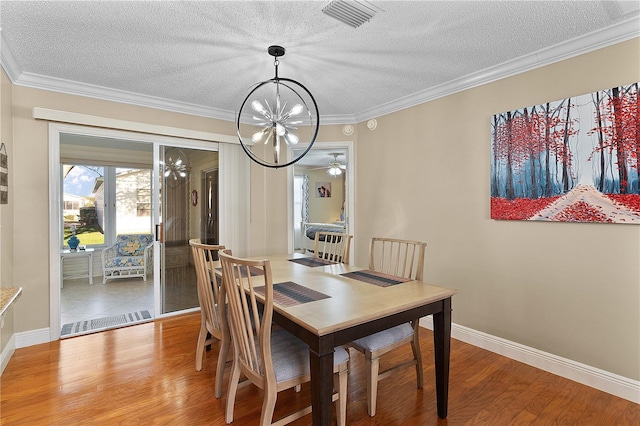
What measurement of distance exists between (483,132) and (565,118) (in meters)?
0.62

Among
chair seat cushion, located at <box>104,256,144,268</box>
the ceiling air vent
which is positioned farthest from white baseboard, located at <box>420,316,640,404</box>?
chair seat cushion, located at <box>104,256,144,268</box>

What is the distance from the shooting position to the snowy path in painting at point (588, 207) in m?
2.13

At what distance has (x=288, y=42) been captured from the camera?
2.31 meters

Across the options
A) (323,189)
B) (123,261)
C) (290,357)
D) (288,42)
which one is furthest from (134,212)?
(290,357)

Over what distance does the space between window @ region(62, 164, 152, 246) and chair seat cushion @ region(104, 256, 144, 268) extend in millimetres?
701

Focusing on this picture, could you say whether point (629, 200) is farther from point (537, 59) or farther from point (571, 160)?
point (537, 59)

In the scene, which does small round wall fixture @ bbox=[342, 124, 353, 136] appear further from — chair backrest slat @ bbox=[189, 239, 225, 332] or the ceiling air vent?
chair backrest slat @ bbox=[189, 239, 225, 332]

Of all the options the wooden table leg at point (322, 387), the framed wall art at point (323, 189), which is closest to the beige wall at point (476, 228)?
the wooden table leg at point (322, 387)

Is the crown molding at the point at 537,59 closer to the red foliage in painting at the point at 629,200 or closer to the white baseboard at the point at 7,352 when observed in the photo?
the red foliage in painting at the point at 629,200

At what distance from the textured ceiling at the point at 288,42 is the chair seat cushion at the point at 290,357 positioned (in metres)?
1.95

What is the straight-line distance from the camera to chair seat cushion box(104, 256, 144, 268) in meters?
5.34

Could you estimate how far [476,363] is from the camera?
2609mm

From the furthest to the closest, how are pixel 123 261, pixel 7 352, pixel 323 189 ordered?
pixel 323 189 < pixel 123 261 < pixel 7 352

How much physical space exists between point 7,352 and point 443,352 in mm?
3336
